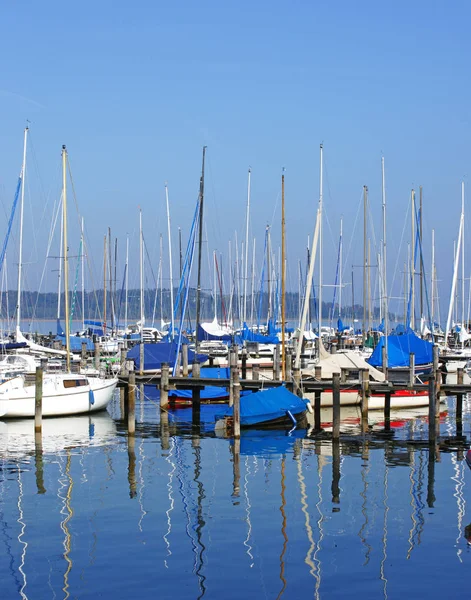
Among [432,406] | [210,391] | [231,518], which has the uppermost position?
[432,406]

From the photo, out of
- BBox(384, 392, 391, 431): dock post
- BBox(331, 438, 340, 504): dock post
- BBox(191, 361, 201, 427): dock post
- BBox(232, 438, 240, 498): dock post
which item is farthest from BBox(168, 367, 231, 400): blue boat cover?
BBox(331, 438, 340, 504): dock post

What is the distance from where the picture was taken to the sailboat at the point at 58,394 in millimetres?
35344

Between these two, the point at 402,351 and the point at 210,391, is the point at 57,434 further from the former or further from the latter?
the point at 402,351

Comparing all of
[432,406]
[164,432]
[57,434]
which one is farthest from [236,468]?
[57,434]

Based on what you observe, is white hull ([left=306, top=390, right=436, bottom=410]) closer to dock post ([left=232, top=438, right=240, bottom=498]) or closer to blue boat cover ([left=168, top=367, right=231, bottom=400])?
blue boat cover ([left=168, top=367, right=231, bottom=400])

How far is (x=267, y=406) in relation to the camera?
3269 cm

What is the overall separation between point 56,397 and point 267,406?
9.51 metres

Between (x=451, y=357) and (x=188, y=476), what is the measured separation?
38.1 m

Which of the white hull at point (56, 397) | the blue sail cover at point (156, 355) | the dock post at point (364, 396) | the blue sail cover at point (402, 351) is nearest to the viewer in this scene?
the dock post at point (364, 396)

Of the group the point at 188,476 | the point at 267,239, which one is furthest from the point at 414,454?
the point at 267,239

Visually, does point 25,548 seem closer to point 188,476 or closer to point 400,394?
point 188,476

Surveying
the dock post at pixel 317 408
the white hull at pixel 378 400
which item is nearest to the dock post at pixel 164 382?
the dock post at pixel 317 408

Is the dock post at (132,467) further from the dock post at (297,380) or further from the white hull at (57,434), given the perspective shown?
the dock post at (297,380)

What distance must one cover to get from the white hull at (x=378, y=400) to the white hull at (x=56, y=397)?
929 cm
